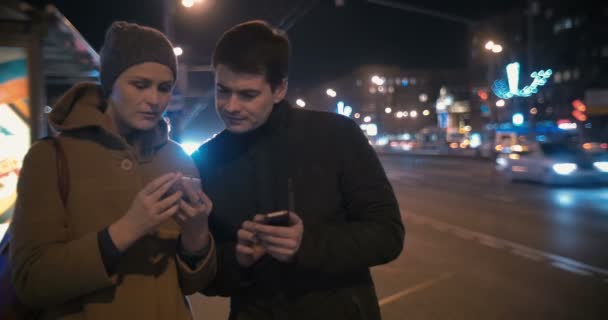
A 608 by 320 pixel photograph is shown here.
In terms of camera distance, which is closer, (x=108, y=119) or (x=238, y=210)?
(x=108, y=119)

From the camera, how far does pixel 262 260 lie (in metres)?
1.76

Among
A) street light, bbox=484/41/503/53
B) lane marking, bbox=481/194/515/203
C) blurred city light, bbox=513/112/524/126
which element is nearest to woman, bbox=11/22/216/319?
lane marking, bbox=481/194/515/203

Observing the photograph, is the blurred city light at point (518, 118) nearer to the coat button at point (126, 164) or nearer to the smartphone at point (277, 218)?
the smartphone at point (277, 218)

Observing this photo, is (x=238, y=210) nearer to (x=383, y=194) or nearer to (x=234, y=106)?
(x=234, y=106)

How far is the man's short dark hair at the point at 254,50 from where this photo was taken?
1787mm

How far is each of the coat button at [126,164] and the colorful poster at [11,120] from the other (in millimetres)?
3286

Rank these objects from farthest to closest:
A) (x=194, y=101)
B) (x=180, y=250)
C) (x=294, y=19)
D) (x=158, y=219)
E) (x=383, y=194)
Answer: (x=194, y=101), (x=294, y=19), (x=383, y=194), (x=180, y=250), (x=158, y=219)

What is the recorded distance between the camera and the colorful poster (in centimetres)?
427

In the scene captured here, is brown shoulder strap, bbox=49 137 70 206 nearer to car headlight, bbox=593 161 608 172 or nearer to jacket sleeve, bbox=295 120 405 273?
jacket sleeve, bbox=295 120 405 273

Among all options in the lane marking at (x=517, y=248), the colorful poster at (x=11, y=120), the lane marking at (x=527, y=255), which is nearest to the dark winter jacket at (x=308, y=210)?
the colorful poster at (x=11, y=120)

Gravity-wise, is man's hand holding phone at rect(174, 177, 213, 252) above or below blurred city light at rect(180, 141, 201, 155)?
below

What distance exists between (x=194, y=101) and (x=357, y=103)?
8203 cm

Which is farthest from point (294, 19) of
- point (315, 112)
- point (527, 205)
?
point (315, 112)

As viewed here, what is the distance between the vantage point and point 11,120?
175 inches
